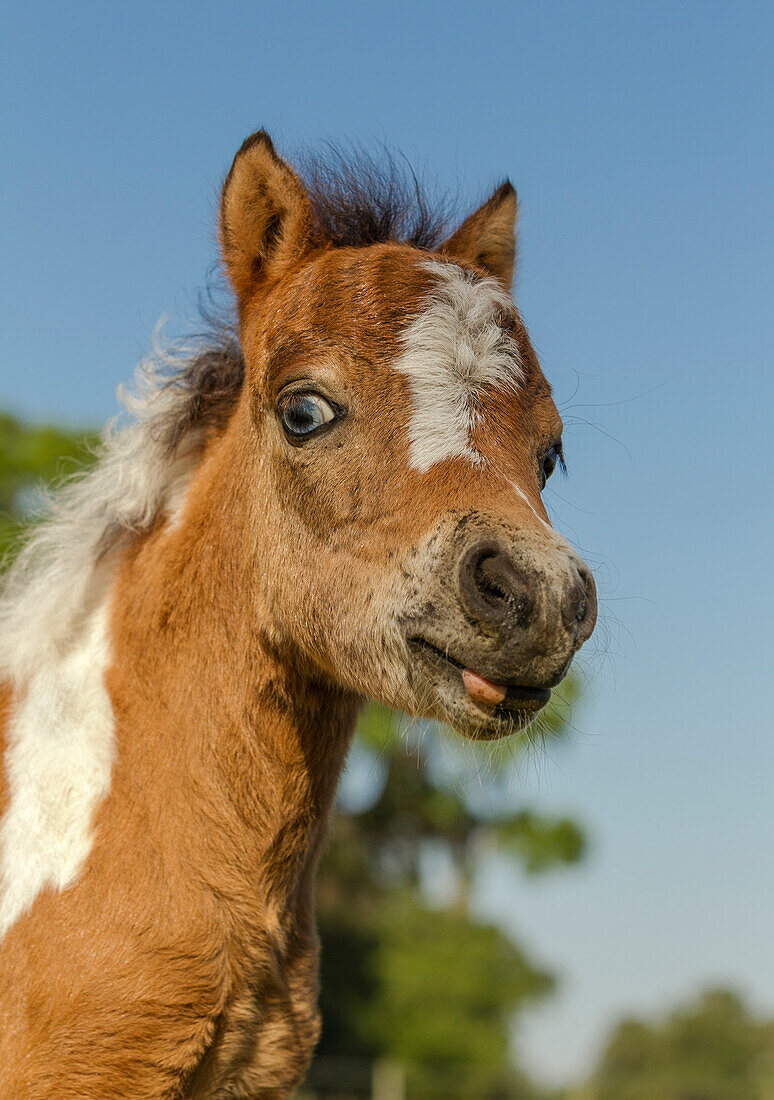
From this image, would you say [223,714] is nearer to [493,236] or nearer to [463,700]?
[463,700]

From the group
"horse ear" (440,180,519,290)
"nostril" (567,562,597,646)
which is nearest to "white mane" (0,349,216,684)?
"horse ear" (440,180,519,290)

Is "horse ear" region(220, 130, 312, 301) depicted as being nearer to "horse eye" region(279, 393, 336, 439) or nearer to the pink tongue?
"horse eye" region(279, 393, 336, 439)

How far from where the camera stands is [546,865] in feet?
132

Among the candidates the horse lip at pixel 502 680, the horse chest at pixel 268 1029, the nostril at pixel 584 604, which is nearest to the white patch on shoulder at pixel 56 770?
the horse chest at pixel 268 1029

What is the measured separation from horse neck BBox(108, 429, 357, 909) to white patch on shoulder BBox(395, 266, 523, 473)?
0.87 metres

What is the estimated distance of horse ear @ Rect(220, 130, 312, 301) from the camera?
4227mm

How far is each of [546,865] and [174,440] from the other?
126 feet

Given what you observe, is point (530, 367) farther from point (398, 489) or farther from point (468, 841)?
point (468, 841)

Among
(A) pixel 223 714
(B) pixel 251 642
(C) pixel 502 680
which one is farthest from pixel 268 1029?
(C) pixel 502 680

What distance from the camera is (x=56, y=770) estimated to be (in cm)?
400

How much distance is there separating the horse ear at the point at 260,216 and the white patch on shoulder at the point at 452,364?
2.18ft

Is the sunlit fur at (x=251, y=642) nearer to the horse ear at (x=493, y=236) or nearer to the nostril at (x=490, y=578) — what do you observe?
the nostril at (x=490, y=578)

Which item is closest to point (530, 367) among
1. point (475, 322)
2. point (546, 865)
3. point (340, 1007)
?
point (475, 322)

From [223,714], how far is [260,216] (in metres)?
2.00
